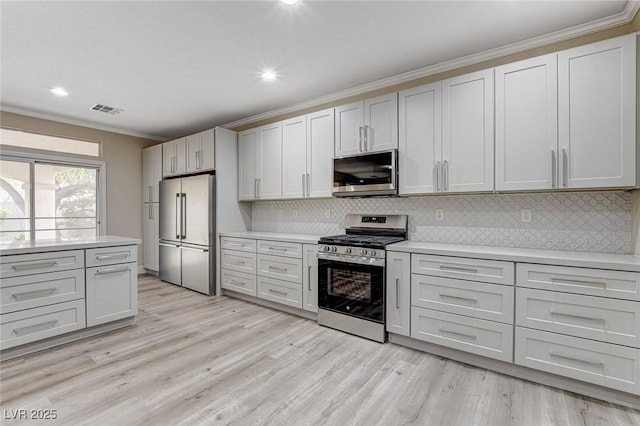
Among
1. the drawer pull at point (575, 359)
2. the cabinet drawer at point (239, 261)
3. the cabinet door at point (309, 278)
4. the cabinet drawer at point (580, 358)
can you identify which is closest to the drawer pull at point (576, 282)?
the cabinet drawer at point (580, 358)

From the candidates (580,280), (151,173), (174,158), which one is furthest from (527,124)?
(151,173)

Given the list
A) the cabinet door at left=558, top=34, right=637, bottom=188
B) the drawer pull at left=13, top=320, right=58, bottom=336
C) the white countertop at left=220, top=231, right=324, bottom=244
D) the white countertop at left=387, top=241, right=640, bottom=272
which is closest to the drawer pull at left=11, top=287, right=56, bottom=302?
the drawer pull at left=13, top=320, right=58, bottom=336

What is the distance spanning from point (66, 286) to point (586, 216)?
14.4ft

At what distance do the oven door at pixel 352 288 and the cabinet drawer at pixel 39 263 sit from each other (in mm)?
2259

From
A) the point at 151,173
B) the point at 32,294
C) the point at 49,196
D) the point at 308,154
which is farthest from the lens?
the point at 151,173

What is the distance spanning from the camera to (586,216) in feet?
7.79

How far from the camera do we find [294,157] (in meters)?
3.83

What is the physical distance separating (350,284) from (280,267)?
1003mm

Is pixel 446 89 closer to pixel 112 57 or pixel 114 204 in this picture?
pixel 112 57

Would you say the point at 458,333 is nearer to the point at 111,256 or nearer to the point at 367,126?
the point at 367,126

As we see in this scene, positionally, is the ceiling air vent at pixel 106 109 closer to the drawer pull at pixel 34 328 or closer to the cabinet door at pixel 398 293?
the drawer pull at pixel 34 328

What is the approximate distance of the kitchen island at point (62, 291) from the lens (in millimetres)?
2424

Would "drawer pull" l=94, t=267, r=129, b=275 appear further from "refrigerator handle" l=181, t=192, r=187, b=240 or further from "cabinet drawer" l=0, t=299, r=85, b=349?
"refrigerator handle" l=181, t=192, r=187, b=240

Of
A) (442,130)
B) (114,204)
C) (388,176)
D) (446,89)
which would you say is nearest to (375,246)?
(388,176)
